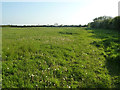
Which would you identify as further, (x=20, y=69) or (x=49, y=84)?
(x=20, y=69)

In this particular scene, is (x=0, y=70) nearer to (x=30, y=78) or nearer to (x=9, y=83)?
(x=9, y=83)

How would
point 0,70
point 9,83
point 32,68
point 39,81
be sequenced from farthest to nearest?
point 32,68, point 0,70, point 39,81, point 9,83

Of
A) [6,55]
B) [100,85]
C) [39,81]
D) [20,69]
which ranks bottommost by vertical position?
[100,85]

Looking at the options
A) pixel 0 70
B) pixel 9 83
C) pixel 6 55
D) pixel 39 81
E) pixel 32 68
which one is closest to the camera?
pixel 9 83

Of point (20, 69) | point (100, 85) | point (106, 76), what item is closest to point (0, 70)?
point (20, 69)

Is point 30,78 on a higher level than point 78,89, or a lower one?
higher

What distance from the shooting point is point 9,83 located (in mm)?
4426

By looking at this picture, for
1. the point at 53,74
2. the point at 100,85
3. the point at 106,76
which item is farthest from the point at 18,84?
the point at 106,76

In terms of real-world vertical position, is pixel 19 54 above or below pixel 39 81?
above

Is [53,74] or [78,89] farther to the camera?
[53,74]

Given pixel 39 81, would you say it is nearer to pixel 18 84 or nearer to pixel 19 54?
pixel 18 84

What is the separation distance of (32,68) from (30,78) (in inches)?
34.4

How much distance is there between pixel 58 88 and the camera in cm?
454

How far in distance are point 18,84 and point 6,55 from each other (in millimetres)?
3517
